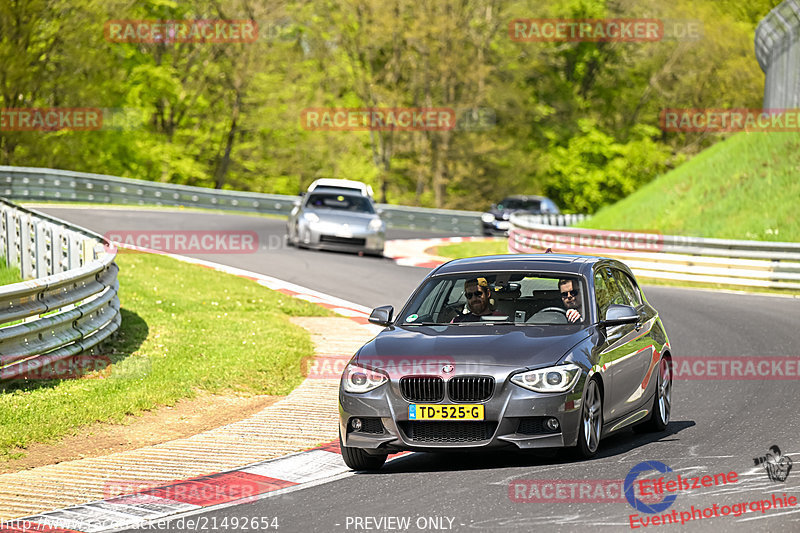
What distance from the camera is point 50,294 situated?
37.1 ft

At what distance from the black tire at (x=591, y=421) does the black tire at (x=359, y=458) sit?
1.38 m

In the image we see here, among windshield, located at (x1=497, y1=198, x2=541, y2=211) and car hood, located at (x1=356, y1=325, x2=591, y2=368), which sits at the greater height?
car hood, located at (x1=356, y1=325, x2=591, y2=368)

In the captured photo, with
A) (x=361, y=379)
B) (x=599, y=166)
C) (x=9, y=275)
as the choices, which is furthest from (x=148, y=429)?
(x=599, y=166)

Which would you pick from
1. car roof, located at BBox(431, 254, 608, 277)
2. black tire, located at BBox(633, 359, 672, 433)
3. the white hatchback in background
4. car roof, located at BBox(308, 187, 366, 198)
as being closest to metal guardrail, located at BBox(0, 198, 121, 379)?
car roof, located at BBox(431, 254, 608, 277)

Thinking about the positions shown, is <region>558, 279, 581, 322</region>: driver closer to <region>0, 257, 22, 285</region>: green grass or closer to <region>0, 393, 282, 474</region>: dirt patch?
<region>0, 393, 282, 474</region>: dirt patch

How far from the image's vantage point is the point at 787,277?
2353 cm

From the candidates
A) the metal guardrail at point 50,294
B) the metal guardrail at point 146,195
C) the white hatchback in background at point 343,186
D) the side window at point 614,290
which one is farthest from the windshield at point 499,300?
the metal guardrail at point 146,195

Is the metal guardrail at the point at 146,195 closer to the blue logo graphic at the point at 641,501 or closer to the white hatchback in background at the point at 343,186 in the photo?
the white hatchback in background at the point at 343,186

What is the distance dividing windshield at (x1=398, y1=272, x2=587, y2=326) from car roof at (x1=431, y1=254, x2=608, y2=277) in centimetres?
8

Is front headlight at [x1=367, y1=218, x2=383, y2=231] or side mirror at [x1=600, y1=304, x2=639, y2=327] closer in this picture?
side mirror at [x1=600, y1=304, x2=639, y2=327]

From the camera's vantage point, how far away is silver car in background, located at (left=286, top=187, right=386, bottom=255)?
86.7 ft

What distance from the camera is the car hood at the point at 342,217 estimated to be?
2653 cm

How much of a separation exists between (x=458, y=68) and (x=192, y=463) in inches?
1951

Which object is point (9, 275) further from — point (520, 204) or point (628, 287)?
point (520, 204)
